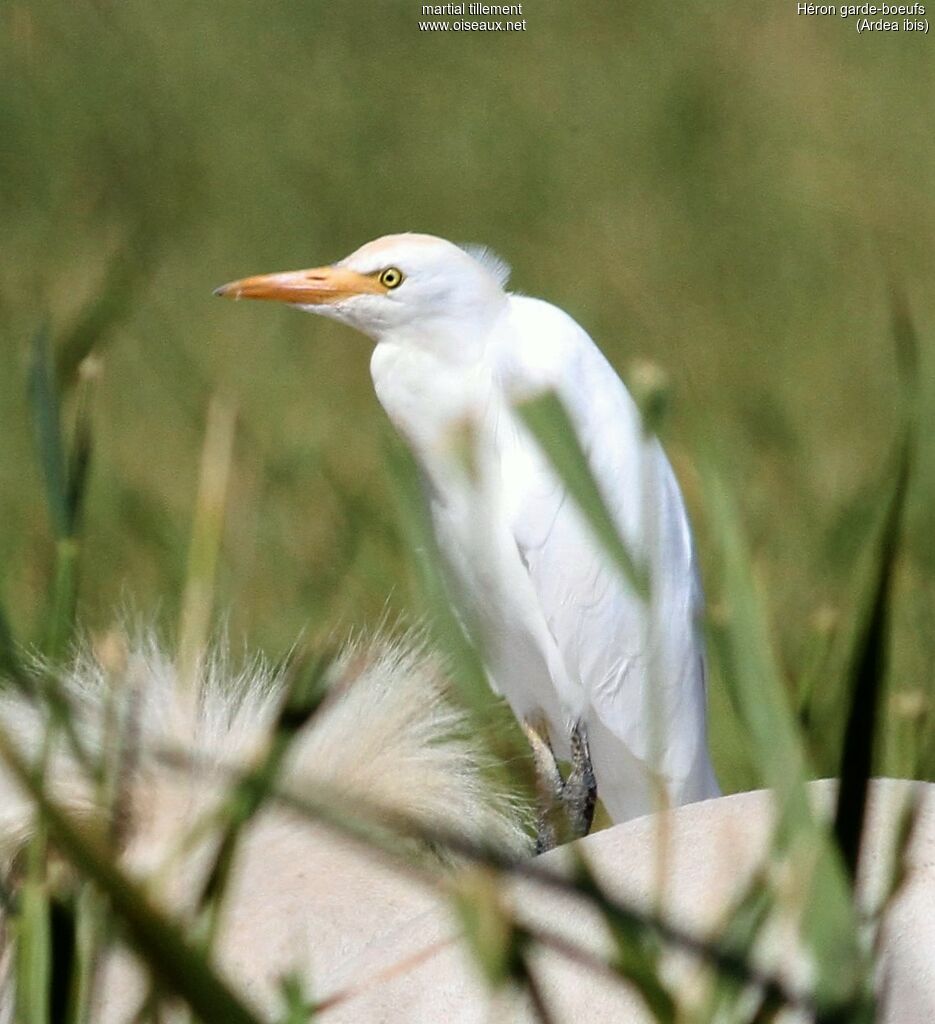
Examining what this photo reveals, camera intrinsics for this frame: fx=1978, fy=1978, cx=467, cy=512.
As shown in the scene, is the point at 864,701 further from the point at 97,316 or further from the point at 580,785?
the point at 580,785

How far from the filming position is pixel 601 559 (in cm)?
181

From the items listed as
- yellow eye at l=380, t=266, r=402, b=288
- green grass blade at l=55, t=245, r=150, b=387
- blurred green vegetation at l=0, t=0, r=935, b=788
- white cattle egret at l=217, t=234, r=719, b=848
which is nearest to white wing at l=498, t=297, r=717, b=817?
white cattle egret at l=217, t=234, r=719, b=848

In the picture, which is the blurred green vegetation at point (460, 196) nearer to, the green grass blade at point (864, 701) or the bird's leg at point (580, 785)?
the bird's leg at point (580, 785)

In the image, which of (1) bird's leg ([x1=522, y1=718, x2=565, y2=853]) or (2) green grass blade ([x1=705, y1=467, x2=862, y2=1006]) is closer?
(2) green grass blade ([x1=705, y1=467, x2=862, y2=1006])

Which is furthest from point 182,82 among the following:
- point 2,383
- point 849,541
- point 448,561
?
point 849,541

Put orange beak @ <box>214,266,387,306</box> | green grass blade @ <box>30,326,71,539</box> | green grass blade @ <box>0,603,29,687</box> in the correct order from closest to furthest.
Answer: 1. green grass blade @ <box>0,603,29,687</box>
2. green grass blade @ <box>30,326,71,539</box>
3. orange beak @ <box>214,266,387,306</box>

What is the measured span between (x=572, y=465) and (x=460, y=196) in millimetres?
4726

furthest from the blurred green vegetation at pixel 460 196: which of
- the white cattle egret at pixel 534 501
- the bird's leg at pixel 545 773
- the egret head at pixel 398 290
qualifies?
the egret head at pixel 398 290

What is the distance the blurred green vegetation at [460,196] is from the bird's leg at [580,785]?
1.47 meters

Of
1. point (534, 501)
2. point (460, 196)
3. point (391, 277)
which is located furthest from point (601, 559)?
point (460, 196)

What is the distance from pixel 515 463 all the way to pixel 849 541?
1.10 metres

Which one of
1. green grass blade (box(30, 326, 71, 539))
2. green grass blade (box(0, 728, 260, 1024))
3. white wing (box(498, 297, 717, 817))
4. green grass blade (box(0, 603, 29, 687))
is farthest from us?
white wing (box(498, 297, 717, 817))

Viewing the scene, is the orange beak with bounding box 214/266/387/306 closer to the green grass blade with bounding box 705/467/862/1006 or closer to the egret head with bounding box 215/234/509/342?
the egret head with bounding box 215/234/509/342

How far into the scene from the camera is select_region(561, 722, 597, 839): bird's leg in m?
1.85
